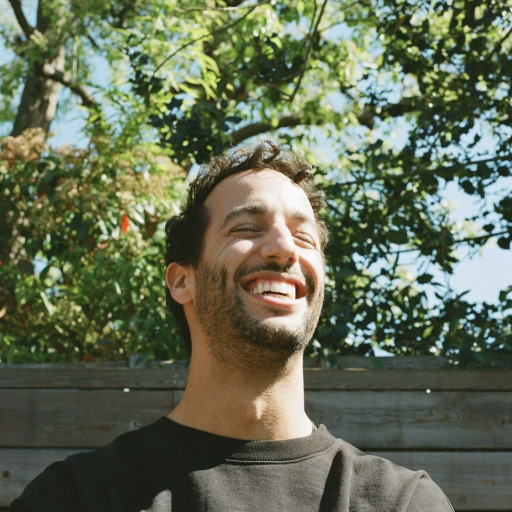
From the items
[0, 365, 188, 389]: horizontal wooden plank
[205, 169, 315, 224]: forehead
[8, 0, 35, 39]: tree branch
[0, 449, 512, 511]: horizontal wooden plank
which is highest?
[8, 0, 35, 39]: tree branch

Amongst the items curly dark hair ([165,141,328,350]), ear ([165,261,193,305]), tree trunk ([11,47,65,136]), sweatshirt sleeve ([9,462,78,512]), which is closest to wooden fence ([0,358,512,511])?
curly dark hair ([165,141,328,350])

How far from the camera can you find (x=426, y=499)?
194 cm

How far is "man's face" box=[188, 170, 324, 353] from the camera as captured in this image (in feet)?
6.36

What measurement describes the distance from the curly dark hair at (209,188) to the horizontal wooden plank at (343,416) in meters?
0.74

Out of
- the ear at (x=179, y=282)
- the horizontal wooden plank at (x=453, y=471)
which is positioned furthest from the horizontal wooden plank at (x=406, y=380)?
the ear at (x=179, y=282)

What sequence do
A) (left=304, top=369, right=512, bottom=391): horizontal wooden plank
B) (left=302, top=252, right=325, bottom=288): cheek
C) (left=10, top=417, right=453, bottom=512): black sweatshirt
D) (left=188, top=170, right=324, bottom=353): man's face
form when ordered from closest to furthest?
(left=10, top=417, right=453, bottom=512): black sweatshirt, (left=188, top=170, right=324, bottom=353): man's face, (left=302, top=252, right=325, bottom=288): cheek, (left=304, top=369, right=512, bottom=391): horizontal wooden plank

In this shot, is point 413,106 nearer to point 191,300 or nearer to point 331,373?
point 331,373

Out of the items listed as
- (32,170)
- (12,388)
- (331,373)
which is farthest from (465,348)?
(32,170)

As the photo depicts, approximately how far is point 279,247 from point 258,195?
0.23 metres

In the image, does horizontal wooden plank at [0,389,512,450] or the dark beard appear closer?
the dark beard

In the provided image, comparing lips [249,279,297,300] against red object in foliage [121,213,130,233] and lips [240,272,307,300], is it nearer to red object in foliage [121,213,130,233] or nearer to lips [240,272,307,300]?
lips [240,272,307,300]

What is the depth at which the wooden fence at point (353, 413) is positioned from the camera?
2.98 m

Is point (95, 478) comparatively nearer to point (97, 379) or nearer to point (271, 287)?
point (271, 287)

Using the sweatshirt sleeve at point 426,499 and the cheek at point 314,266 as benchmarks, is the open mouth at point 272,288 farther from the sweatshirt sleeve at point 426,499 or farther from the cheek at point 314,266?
the sweatshirt sleeve at point 426,499
